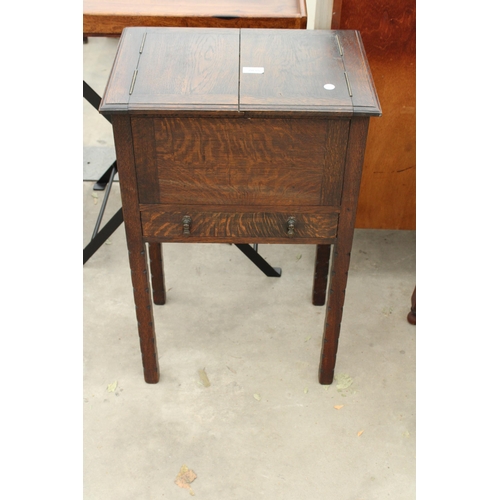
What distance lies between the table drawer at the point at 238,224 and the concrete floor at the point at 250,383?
1.98 ft

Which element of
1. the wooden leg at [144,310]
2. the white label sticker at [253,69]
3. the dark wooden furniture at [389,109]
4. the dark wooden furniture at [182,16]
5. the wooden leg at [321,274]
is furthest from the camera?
the wooden leg at [321,274]

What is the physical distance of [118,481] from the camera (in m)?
1.84

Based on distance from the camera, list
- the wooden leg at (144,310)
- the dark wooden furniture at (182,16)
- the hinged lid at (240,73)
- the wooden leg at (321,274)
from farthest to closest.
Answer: the wooden leg at (321,274), the dark wooden furniture at (182,16), the wooden leg at (144,310), the hinged lid at (240,73)

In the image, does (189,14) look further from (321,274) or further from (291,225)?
(321,274)

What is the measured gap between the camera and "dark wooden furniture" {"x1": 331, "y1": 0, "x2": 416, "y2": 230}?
1.99 meters

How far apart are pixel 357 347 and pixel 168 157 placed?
1064 millimetres

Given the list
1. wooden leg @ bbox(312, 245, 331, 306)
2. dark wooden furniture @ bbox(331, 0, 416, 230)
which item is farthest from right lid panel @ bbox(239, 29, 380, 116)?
wooden leg @ bbox(312, 245, 331, 306)

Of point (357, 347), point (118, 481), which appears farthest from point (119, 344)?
point (357, 347)

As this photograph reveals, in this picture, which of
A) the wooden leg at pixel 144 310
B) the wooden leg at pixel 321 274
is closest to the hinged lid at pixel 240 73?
the wooden leg at pixel 144 310

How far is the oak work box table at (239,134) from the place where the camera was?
153 cm

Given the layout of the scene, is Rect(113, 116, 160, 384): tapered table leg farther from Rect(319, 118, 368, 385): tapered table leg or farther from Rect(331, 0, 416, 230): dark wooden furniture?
Rect(331, 0, 416, 230): dark wooden furniture

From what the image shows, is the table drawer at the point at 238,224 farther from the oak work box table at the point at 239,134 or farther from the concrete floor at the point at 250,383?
the concrete floor at the point at 250,383

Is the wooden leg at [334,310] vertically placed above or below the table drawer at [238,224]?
below

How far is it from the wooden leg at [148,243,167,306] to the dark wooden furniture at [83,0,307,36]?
737 mm
